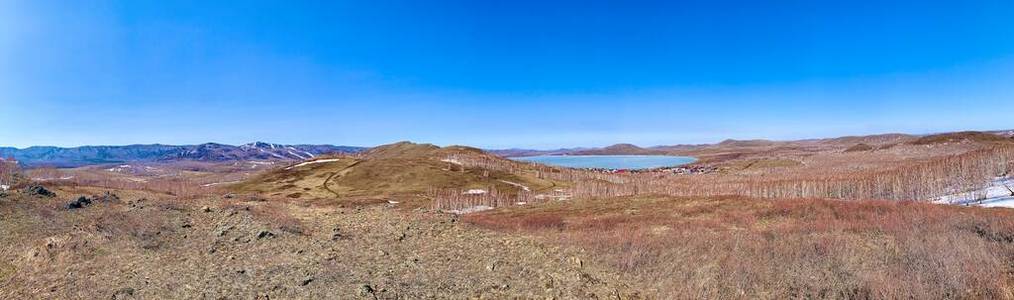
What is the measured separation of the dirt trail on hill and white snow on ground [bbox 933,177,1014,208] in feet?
140

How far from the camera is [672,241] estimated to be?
2036cm

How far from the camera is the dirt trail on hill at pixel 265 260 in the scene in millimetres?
13156

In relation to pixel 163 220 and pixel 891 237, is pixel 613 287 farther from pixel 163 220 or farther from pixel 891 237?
pixel 163 220

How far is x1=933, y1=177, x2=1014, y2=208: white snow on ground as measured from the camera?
Answer: 125ft

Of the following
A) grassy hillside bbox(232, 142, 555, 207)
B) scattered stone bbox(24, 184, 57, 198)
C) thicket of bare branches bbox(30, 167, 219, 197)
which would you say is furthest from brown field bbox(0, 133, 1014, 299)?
grassy hillside bbox(232, 142, 555, 207)

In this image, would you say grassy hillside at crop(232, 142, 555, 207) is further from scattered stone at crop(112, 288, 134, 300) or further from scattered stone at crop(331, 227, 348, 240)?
scattered stone at crop(112, 288, 134, 300)

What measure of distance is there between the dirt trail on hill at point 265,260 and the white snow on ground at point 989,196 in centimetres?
4277

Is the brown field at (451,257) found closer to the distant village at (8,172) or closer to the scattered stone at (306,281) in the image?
the scattered stone at (306,281)

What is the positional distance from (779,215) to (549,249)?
947 inches

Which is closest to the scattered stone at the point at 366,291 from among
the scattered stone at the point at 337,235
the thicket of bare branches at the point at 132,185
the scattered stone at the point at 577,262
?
the scattered stone at the point at 577,262

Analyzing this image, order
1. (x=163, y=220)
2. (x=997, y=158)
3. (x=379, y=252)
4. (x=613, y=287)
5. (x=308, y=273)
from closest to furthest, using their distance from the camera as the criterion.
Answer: (x=613, y=287), (x=308, y=273), (x=379, y=252), (x=163, y=220), (x=997, y=158)

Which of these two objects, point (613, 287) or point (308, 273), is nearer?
point (613, 287)

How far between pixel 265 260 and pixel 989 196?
198 feet

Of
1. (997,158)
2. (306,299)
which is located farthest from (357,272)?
(997,158)
